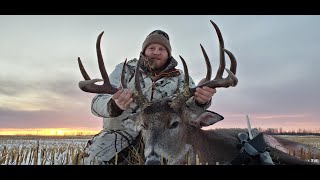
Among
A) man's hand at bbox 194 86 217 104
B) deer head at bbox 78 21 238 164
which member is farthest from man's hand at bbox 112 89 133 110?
man's hand at bbox 194 86 217 104

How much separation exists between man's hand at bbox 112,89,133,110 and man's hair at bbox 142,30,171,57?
762 mm

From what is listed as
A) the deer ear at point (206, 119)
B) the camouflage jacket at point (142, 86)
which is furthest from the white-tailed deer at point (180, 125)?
the camouflage jacket at point (142, 86)

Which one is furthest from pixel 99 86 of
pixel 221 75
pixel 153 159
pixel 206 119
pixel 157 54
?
pixel 221 75

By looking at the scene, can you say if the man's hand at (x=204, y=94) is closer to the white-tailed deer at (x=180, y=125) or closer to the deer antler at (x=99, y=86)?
the white-tailed deer at (x=180, y=125)

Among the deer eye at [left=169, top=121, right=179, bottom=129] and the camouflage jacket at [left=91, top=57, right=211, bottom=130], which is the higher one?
the camouflage jacket at [left=91, top=57, right=211, bottom=130]

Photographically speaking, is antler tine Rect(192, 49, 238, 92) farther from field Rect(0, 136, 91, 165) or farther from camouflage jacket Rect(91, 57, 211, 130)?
field Rect(0, 136, 91, 165)

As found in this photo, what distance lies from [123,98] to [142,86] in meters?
0.38

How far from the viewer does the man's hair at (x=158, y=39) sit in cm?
439

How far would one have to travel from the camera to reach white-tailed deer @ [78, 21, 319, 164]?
3.68 m

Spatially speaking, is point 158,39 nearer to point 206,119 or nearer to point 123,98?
point 123,98

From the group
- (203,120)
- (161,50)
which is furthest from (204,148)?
(161,50)
